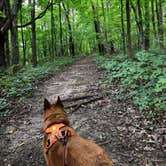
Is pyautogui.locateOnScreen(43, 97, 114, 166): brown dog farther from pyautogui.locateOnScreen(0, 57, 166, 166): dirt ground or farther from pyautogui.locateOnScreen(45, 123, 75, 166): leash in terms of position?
pyautogui.locateOnScreen(0, 57, 166, 166): dirt ground

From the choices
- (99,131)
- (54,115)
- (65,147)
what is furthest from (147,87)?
(65,147)

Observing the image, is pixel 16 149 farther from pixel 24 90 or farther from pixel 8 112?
pixel 24 90

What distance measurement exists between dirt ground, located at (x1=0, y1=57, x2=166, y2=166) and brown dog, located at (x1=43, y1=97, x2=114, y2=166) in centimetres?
141

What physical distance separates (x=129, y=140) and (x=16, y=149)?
2.51 m

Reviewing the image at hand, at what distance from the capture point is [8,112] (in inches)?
267

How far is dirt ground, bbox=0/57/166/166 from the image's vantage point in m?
4.23

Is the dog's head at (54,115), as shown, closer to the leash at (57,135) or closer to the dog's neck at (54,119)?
the dog's neck at (54,119)

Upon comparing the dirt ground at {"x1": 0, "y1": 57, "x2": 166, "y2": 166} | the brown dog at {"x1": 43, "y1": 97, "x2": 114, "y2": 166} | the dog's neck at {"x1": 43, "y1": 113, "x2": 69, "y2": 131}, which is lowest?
the dirt ground at {"x1": 0, "y1": 57, "x2": 166, "y2": 166}

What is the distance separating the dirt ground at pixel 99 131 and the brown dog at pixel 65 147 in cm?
141

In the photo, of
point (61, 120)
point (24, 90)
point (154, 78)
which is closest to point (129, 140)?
point (61, 120)

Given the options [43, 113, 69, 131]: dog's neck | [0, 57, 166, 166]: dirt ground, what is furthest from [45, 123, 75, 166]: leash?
[0, 57, 166, 166]: dirt ground

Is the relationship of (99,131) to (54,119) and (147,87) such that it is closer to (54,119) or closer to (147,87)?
(54,119)

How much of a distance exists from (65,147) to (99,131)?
2541mm

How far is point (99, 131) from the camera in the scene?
5.12 meters
